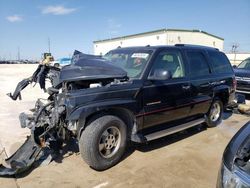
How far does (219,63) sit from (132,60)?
2.79 metres

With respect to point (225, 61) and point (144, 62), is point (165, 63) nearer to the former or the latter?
point (144, 62)

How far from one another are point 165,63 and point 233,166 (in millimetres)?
3113

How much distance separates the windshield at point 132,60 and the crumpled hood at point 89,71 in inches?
14.4

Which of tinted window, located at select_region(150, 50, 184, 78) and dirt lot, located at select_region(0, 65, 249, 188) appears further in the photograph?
tinted window, located at select_region(150, 50, 184, 78)

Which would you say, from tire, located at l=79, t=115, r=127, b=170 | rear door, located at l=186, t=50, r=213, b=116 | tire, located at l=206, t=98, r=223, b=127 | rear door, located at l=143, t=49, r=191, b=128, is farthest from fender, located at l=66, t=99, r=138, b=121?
tire, located at l=206, t=98, r=223, b=127

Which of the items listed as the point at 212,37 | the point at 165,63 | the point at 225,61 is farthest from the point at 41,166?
the point at 212,37

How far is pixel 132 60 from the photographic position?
16.7 feet

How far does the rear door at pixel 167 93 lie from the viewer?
4.69 m

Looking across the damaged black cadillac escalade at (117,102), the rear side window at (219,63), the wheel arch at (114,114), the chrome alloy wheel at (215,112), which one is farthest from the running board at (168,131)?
the rear side window at (219,63)

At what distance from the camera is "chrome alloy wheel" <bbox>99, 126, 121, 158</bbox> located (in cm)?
421

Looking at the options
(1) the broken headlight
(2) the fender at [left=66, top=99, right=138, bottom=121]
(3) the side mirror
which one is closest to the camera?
(1) the broken headlight

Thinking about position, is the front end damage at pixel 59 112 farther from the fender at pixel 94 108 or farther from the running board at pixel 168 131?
the running board at pixel 168 131

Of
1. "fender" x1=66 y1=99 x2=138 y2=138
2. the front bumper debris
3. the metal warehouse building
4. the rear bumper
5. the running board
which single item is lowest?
the front bumper debris

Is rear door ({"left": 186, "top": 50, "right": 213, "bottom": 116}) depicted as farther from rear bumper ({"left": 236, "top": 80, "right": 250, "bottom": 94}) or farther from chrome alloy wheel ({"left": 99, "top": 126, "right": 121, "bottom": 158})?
rear bumper ({"left": 236, "top": 80, "right": 250, "bottom": 94})
